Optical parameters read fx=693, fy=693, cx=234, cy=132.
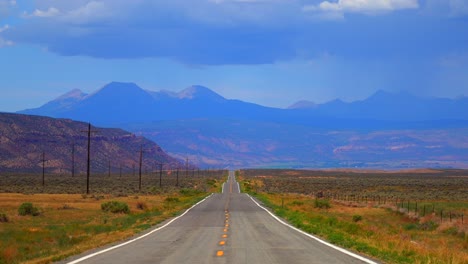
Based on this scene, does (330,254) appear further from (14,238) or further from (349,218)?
(349,218)

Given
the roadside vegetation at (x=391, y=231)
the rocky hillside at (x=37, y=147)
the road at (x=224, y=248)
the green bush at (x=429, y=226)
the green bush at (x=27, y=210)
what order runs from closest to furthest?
the road at (x=224, y=248) < the roadside vegetation at (x=391, y=231) < the green bush at (x=27, y=210) < the green bush at (x=429, y=226) < the rocky hillside at (x=37, y=147)

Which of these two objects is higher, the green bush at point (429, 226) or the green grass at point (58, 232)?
the green grass at point (58, 232)

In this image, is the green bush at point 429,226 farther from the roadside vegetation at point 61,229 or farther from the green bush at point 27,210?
the green bush at point 27,210

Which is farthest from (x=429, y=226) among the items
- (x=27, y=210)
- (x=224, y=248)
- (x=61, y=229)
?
(x=27, y=210)

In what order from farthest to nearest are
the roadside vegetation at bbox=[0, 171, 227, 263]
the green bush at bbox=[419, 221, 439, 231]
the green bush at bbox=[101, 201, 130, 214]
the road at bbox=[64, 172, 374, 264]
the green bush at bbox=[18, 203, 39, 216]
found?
the green bush at bbox=[101, 201, 130, 214] < the green bush at bbox=[419, 221, 439, 231] < the green bush at bbox=[18, 203, 39, 216] < the roadside vegetation at bbox=[0, 171, 227, 263] < the road at bbox=[64, 172, 374, 264]

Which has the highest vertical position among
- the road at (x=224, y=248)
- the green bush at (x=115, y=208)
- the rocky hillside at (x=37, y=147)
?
the rocky hillside at (x=37, y=147)

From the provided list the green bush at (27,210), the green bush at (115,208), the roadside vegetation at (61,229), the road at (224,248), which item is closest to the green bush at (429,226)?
the road at (224,248)

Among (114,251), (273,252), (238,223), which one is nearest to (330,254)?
(273,252)

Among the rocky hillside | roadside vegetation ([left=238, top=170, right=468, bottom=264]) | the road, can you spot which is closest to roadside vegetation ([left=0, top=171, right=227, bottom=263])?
the road

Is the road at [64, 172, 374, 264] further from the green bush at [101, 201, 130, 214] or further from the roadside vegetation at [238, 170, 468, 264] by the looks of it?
the green bush at [101, 201, 130, 214]

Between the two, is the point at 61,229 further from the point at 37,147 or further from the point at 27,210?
the point at 37,147

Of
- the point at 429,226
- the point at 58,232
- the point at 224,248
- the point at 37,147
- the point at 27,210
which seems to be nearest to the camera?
the point at 224,248

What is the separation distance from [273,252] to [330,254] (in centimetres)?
158

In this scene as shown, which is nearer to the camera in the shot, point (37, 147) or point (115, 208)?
point (115, 208)
